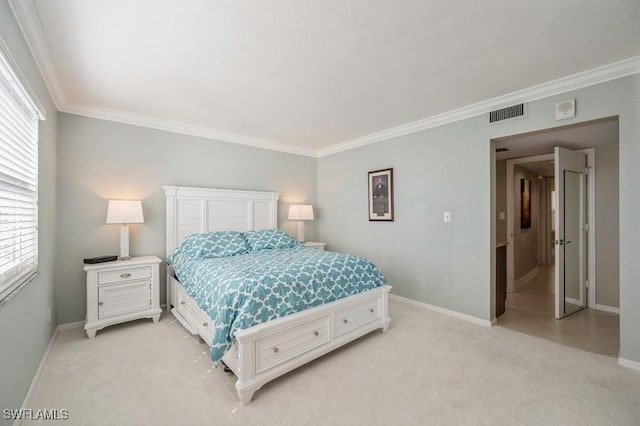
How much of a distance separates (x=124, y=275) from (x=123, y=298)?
0.24 m

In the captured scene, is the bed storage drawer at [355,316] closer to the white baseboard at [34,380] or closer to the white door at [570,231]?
the white baseboard at [34,380]

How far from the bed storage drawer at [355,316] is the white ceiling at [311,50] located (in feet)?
6.88

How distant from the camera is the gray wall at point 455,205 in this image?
7.36ft

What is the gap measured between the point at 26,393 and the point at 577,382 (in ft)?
12.3

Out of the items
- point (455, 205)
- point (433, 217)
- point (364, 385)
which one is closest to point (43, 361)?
point (364, 385)

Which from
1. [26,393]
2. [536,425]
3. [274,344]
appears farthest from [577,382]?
[26,393]

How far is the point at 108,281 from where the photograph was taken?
2.85 m

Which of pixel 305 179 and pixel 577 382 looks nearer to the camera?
pixel 577 382

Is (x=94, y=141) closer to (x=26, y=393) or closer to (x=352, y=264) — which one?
(x=26, y=393)

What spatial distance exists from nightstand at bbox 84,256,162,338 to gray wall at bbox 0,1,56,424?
31 cm

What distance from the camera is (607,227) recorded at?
370 centimetres

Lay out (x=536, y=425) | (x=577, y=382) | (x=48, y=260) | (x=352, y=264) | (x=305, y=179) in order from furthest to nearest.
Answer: (x=305, y=179) < (x=352, y=264) < (x=48, y=260) < (x=577, y=382) < (x=536, y=425)

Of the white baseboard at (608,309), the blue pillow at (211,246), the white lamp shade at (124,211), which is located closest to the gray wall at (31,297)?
the white lamp shade at (124,211)

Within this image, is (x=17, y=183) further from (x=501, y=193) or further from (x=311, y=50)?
(x=501, y=193)
